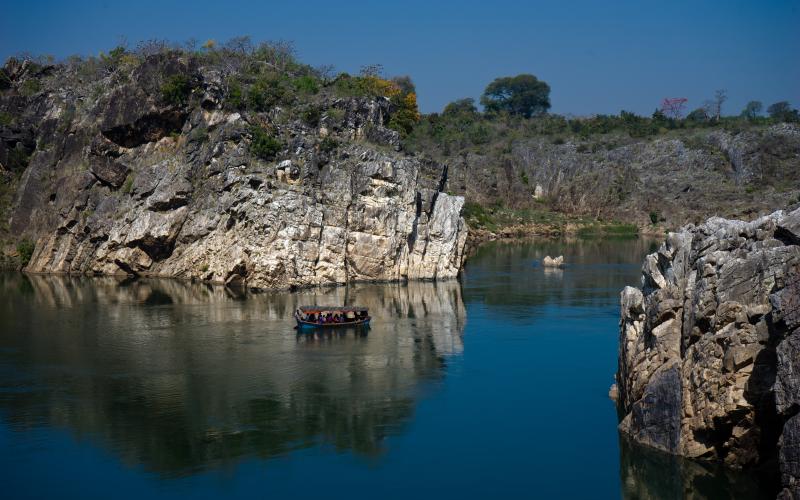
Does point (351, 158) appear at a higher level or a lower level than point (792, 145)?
lower

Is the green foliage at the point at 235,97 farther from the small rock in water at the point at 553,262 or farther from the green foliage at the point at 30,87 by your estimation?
the small rock in water at the point at 553,262

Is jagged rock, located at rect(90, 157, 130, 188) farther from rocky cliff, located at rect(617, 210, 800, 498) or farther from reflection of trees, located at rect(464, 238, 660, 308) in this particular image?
rocky cliff, located at rect(617, 210, 800, 498)

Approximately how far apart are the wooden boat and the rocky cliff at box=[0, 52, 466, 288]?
1669 centimetres

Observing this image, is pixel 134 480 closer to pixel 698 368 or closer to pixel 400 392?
pixel 400 392

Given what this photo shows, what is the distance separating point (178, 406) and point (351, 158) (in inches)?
1596

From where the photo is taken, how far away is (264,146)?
73875 mm

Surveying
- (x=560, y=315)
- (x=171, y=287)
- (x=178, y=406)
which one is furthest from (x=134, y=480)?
(x=171, y=287)

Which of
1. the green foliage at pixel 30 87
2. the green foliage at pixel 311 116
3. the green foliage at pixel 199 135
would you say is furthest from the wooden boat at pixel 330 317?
the green foliage at pixel 30 87

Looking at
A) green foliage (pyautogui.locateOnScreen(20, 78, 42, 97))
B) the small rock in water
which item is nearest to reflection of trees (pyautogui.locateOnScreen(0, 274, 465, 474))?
the small rock in water

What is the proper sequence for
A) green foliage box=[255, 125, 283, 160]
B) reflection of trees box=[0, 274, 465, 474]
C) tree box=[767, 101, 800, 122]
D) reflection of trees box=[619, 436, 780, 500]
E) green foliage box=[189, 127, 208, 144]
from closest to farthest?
reflection of trees box=[619, 436, 780, 500] < reflection of trees box=[0, 274, 465, 474] < green foliage box=[255, 125, 283, 160] < green foliage box=[189, 127, 208, 144] < tree box=[767, 101, 800, 122]

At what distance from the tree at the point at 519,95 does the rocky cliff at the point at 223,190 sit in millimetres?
95134

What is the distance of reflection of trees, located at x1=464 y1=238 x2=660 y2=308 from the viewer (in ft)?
218

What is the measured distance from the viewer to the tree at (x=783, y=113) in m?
141

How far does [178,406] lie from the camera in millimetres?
36938
